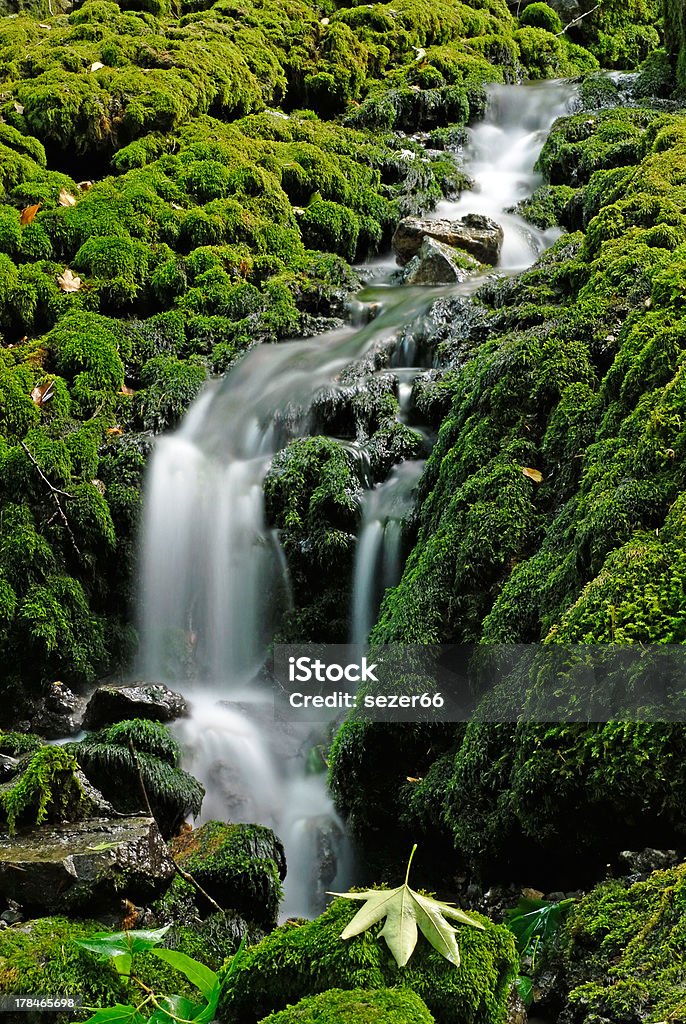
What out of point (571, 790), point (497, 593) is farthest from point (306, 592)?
point (571, 790)

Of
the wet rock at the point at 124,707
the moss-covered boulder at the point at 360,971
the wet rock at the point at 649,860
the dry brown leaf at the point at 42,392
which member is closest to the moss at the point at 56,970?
the moss-covered boulder at the point at 360,971

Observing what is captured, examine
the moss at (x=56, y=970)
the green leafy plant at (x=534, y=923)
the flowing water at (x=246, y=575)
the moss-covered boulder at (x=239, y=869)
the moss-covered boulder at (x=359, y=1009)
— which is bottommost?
the flowing water at (x=246, y=575)

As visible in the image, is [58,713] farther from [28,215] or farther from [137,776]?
[28,215]

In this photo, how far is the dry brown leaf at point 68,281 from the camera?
7941mm

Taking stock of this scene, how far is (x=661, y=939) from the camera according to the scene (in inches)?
88.7

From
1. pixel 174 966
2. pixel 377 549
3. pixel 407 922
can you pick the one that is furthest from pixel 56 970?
pixel 377 549

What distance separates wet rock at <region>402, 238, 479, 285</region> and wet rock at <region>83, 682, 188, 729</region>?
569cm

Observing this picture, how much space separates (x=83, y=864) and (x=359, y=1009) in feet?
5.42

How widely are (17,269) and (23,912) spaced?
6221 mm

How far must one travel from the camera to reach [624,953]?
2.36 metres

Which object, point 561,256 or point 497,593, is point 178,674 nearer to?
point 497,593
